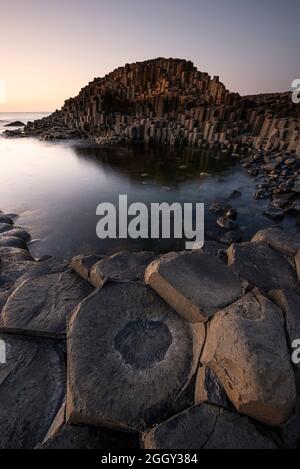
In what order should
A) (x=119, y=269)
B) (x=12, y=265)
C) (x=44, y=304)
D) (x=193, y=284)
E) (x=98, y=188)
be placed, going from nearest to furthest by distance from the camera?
1. (x=193, y=284)
2. (x=44, y=304)
3. (x=119, y=269)
4. (x=12, y=265)
5. (x=98, y=188)

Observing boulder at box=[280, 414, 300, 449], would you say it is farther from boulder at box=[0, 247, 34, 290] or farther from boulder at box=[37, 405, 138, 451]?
boulder at box=[0, 247, 34, 290]

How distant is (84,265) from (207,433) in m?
2.20

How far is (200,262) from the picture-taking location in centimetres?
269

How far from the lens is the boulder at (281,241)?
10.6ft

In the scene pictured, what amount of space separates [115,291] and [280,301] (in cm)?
160

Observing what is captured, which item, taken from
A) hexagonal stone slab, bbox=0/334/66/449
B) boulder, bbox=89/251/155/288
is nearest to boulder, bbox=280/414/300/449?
hexagonal stone slab, bbox=0/334/66/449

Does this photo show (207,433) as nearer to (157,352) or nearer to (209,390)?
(209,390)

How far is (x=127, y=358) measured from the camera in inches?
77.5

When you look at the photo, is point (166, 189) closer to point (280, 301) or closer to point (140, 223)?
point (140, 223)

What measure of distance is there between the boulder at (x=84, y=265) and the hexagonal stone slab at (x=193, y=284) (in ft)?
3.25

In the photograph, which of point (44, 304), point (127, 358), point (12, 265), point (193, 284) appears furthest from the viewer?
point (12, 265)

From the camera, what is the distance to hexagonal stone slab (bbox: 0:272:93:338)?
7.89ft

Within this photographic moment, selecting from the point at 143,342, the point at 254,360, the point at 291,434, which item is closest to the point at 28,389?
the point at 143,342
